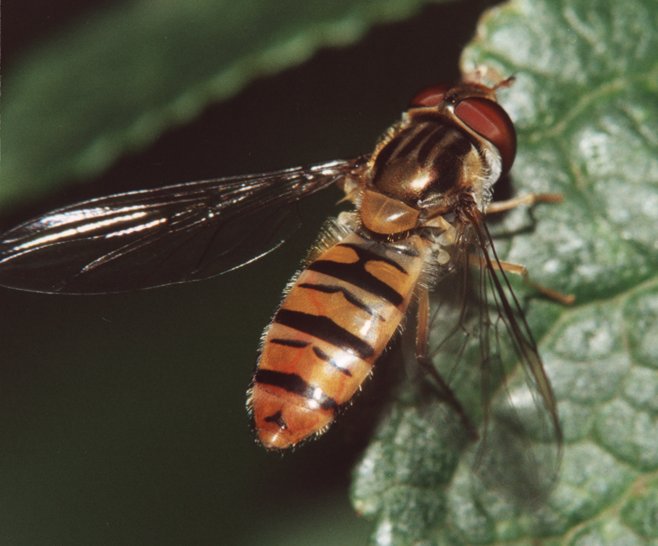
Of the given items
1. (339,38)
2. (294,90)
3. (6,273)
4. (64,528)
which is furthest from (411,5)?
(64,528)

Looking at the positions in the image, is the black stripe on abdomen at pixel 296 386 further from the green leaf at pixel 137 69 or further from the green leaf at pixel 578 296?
the green leaf at pixel 137 69

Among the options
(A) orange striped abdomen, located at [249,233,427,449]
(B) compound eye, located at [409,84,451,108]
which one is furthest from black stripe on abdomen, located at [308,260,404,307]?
(B) compound eye, located at [409,84,451,108]

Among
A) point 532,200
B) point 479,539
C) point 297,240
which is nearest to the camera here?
point 479,539

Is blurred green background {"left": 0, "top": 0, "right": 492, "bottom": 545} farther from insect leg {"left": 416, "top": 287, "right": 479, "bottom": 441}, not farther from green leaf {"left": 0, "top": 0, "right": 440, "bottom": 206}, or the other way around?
insect leg {"left": 416, "top": 287, "right": 479, "bottom": 441}

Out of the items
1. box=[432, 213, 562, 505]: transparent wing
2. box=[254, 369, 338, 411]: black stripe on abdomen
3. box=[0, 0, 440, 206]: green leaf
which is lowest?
box=[432, 213, 562, 505]: transparent wing

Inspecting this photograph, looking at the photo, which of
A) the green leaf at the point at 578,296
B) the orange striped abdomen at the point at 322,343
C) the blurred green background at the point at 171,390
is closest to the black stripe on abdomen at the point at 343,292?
the orange striped abdomen at the point at 322,343

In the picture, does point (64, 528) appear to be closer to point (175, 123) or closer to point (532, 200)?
point (175, 123)

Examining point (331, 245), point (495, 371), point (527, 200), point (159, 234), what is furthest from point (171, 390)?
point (527, 200)
